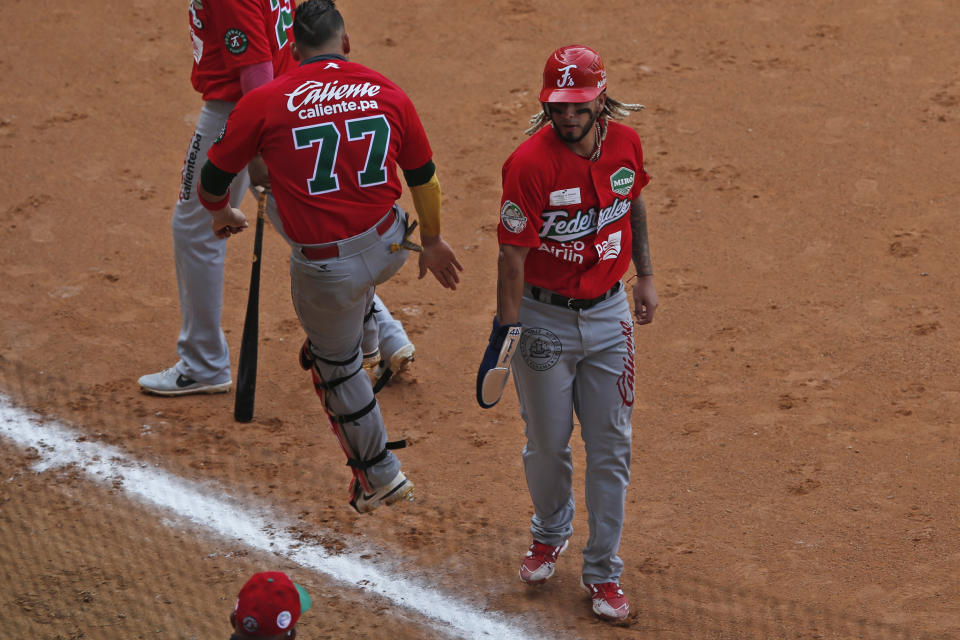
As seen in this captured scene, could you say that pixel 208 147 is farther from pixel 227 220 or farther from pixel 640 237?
pixel 640 237

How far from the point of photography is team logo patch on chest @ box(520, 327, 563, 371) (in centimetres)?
436

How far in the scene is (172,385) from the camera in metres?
6.39

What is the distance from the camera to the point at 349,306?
4512mm

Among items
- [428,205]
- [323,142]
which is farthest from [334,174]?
[428,205]

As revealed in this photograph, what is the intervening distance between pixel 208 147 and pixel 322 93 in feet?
5.69

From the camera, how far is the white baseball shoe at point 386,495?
4.86 m

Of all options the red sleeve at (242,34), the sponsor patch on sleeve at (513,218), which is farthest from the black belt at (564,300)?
the red sleeve at (242,34)

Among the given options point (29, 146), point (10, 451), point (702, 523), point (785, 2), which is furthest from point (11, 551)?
point (785, 2)

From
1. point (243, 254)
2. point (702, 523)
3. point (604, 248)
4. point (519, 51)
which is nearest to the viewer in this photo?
point (604, 248)

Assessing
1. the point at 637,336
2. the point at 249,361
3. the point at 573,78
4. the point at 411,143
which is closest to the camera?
the point at 573,78

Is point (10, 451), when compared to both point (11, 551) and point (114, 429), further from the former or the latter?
point (11, 551)

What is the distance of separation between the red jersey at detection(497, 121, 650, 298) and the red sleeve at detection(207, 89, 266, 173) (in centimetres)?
96

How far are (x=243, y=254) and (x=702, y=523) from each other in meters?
4.05

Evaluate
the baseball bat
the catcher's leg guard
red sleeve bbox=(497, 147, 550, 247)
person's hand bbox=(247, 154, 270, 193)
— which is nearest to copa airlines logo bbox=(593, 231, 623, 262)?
red sleeve bbox=(497, 147, 550, 247)
